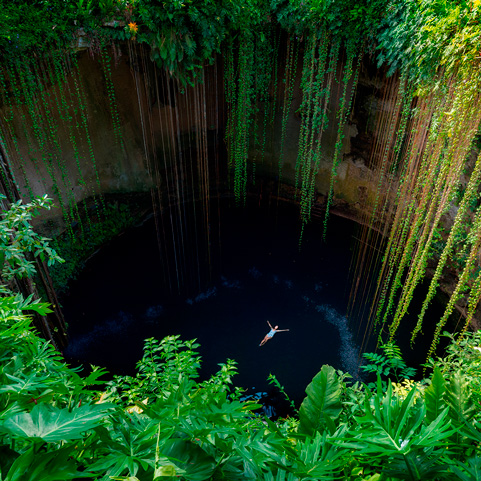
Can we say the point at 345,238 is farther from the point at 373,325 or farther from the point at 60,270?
the point at 60,270

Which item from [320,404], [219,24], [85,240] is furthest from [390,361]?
[85,240]

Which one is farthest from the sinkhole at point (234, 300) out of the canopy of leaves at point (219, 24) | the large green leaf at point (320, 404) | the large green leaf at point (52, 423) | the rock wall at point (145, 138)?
the large green leaf at point (52, 423)

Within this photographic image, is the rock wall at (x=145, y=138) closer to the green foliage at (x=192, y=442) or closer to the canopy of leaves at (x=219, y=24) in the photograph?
the canopy of leaves at (x=219, y=24)

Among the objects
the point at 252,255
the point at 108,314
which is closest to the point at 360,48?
the point at 252,255

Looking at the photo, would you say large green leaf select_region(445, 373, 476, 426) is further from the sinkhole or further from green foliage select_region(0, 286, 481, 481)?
the sinkhole

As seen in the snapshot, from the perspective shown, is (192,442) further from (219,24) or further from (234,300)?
(219,24)
